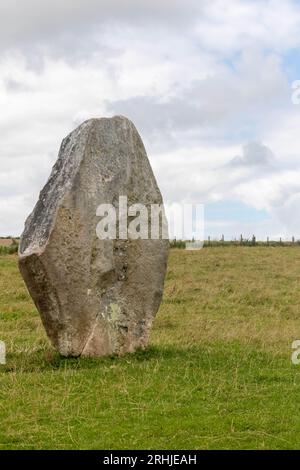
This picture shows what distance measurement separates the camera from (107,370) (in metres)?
13.3

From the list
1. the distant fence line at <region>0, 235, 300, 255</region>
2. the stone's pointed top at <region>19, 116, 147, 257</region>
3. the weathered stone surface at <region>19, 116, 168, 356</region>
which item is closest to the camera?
the weathered stone surface at <region>19, 116, 168, 356</region>

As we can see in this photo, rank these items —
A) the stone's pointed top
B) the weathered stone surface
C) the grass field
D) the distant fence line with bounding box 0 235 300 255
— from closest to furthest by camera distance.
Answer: the grass field < the weathered stone surface < the stone's pointed top < the distant fence line with bounding box 0 235 300 255

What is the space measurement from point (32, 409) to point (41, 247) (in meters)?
3.39

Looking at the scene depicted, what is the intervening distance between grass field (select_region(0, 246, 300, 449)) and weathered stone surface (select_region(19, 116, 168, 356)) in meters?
0.61

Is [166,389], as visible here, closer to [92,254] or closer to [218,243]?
[92,254]

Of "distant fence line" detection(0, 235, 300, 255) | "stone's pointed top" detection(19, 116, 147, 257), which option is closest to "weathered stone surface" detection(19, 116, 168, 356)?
"stone's pointed top" detection(19, 116, 147, 257)

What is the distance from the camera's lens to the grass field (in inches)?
389

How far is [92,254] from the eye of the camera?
14234mm

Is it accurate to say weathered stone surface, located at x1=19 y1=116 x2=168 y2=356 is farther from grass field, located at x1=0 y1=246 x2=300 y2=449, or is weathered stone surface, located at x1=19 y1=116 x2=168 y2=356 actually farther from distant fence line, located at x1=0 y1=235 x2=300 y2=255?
distant fence line, located at x1=0 y1=235 x2=300 y2=255

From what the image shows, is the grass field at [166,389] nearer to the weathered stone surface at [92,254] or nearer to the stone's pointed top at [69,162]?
the weathered stone surface at [92,254]

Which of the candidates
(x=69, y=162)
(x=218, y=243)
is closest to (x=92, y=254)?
(x=69, y=162)

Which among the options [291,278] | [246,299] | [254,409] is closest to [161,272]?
[254,409]

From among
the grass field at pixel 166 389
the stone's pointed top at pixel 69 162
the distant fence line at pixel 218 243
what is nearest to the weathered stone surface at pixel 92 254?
the stone's pointed top at pixel 69 162
